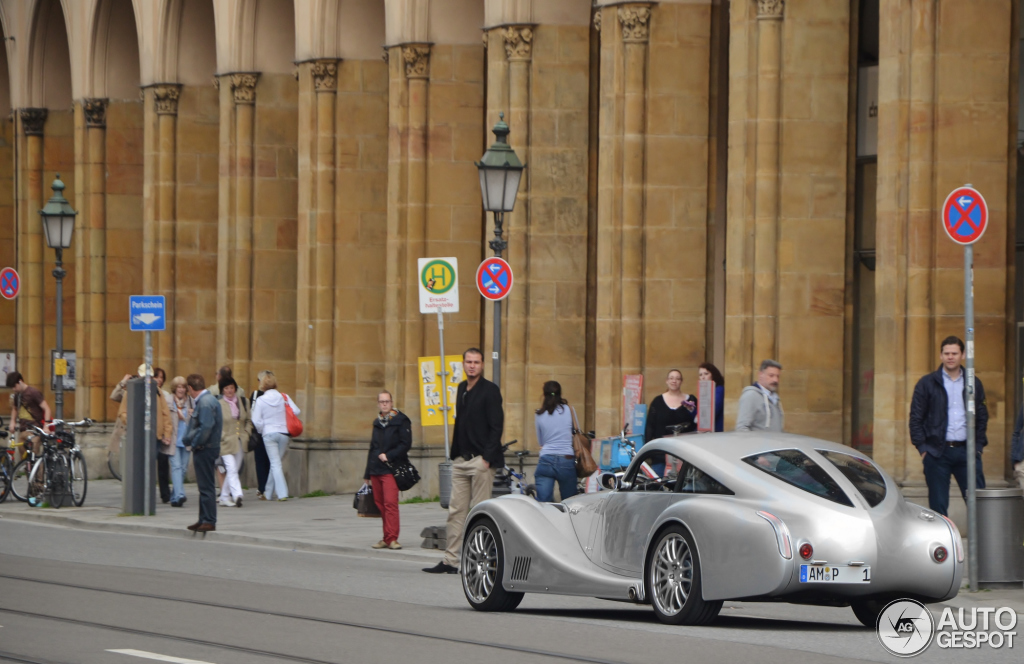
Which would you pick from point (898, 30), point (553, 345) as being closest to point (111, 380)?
point (553, 345)

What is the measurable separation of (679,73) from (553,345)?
13.1 ft

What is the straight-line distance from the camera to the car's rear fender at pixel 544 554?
1221 centimetres

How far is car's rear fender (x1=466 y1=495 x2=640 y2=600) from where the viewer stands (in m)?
12.2

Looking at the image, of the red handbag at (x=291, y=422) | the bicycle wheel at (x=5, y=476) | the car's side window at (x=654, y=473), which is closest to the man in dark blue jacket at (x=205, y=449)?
the red handbag at (x=291, y=422)

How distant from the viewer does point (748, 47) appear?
2073cm

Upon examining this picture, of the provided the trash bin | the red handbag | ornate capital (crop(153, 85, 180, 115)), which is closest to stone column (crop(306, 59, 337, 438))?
the red handbag

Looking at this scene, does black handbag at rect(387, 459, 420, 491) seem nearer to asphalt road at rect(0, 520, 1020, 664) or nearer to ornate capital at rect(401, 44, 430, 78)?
asphalt road at rect(0, 520, 1020, 664)

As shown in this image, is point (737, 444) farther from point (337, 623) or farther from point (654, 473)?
point (337, 623)

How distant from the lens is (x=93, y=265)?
120 ft

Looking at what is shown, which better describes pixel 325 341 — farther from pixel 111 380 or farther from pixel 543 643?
pixel 543 643

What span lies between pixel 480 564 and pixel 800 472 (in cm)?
258

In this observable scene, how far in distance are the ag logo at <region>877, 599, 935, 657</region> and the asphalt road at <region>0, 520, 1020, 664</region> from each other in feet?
0.35

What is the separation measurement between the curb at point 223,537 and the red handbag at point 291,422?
416 cm

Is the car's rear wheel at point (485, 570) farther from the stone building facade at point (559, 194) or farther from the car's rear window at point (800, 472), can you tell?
the stone building facade at point (559, 194)
